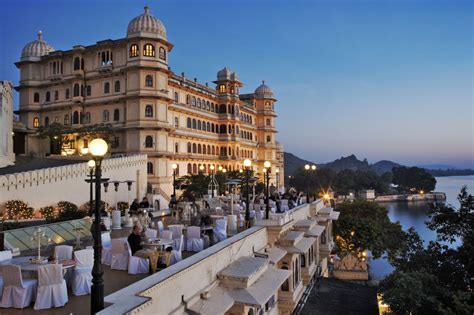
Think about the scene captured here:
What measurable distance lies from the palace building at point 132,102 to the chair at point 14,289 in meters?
30.3

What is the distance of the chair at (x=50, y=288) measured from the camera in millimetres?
7445

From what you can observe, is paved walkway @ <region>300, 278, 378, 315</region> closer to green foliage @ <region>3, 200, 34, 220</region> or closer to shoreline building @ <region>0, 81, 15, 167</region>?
green foliage @ <region>3, 200, 34, 220</region>

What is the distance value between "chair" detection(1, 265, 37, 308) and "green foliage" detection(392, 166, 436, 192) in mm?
141998

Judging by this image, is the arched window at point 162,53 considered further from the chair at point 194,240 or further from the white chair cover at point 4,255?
the white chair cover at point 4,255

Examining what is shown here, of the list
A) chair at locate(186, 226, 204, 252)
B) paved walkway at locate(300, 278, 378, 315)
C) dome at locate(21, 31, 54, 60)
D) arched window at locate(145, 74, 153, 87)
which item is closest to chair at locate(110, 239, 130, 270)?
chair at locate(186, 226, 204, 252)

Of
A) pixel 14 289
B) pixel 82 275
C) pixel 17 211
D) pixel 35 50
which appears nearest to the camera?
pixel 14 289

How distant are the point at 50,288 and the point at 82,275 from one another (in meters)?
0.89

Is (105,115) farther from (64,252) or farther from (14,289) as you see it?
(14,289)

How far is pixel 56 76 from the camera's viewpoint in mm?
45531

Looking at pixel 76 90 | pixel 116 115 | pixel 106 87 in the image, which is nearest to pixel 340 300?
pixel 116 115

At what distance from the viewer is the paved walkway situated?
68.0 feet

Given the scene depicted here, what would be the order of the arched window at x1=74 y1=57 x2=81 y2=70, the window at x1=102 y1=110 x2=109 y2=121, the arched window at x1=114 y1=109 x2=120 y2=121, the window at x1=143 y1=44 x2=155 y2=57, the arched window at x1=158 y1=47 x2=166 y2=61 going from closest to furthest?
the window at x1=143 y1=44 x2=155 y2=57
the arched window at x1=158 y1=47 x2=166 y2=61
the arched window at x1=114 y1=109 x2=120 y2=121
the window at x1=102 y1=110 x2=109 y2=121
the arched window at x1=74 y1=57 x2=81 y2=70

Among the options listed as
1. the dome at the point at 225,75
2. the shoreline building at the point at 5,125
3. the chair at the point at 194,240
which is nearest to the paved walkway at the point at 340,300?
the chair at the point at 194,240

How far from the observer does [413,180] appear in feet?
445
